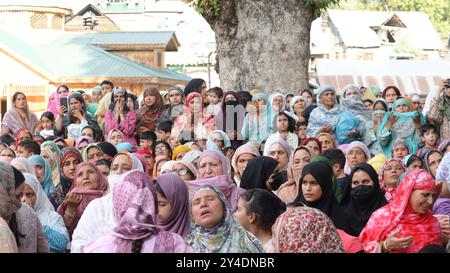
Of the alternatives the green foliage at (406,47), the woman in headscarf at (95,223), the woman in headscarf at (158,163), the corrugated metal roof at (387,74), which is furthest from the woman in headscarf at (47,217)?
A: the green foliage at (406,47)

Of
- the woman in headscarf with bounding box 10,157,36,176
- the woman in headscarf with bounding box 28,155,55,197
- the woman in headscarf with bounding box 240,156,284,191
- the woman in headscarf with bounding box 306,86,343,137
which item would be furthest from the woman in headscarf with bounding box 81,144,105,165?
the woman in headscarf with bounding box 306,86,343,137

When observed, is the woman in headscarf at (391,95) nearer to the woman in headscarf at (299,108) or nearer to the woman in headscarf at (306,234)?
the woman in headscarf at (299,108)

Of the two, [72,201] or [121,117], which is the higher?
[121,117]

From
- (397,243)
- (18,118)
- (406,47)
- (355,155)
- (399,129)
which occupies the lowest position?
(397,243)

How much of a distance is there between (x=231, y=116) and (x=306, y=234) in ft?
23.7

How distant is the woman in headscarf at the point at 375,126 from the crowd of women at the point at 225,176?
0.02 metres

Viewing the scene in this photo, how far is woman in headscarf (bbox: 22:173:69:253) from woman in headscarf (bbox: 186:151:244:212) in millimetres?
1063

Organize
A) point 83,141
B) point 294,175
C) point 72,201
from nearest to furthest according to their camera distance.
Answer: point 72,201 < point 294,175 < point 83,141

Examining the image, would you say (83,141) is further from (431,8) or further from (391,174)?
(431,8)

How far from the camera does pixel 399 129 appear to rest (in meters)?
11.6

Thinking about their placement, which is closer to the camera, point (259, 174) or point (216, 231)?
point (216, 231)

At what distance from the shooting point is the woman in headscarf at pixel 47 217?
6.76 m

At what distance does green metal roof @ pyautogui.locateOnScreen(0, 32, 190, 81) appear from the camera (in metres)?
30.9

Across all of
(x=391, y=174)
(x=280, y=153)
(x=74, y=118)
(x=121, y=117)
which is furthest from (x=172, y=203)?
(x=74, y=118)
